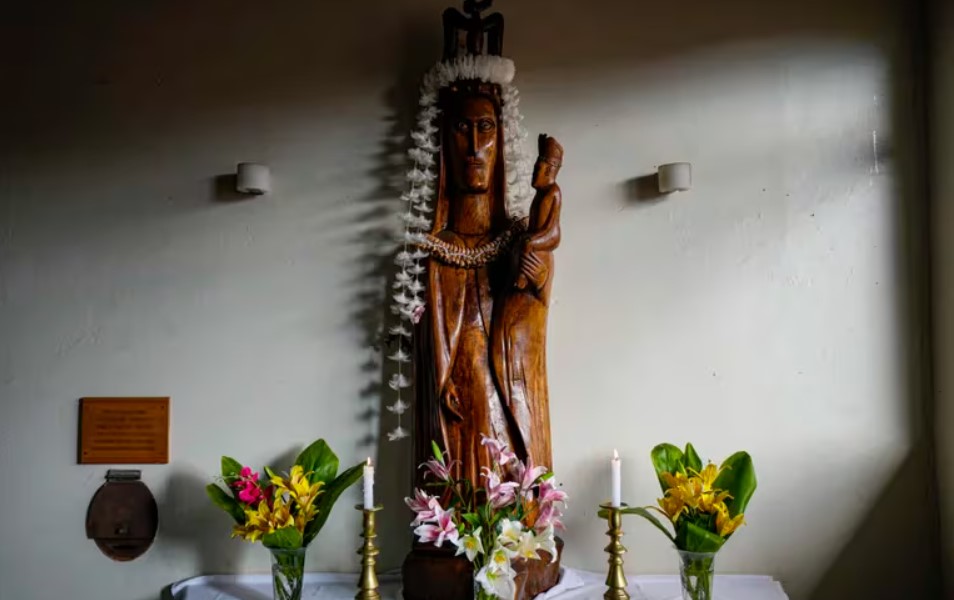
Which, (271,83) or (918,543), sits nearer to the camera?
(918,543)

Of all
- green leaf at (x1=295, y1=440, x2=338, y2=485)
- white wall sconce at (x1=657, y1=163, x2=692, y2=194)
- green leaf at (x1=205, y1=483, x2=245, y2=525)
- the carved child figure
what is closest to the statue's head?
the carved child figure

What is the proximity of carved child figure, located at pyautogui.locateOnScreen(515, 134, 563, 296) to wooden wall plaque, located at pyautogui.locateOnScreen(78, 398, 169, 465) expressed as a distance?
3.72 feet

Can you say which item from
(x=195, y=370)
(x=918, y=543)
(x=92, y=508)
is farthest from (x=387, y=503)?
(x=918, y=543)

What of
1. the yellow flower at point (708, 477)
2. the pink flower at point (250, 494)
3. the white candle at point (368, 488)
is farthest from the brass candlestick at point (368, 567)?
the yellow flower at point (708, 477)

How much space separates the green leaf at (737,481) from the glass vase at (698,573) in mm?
152

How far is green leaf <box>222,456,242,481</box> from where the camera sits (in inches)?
75.0

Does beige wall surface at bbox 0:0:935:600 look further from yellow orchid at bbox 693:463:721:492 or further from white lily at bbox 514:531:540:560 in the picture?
white lily at bbox 514:531:540:560

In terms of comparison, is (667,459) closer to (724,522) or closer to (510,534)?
(724,522)

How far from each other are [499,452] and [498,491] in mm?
117

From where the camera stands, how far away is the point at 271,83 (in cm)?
216

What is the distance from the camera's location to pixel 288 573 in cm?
175

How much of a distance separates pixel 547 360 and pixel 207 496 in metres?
1.05

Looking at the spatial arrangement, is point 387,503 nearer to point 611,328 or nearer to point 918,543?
point 611,328

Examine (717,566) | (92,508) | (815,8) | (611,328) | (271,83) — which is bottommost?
(717,566)
